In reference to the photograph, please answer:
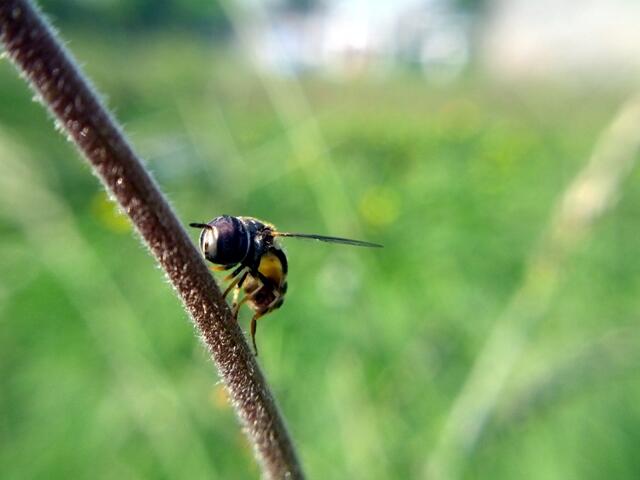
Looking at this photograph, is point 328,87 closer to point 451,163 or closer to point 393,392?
point 451,163

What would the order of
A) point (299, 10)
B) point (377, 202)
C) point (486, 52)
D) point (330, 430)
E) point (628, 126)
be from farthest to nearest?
point (486, 52) → point (299, 10) → point (377, 202) → point (330, 430) → point (628, 126)

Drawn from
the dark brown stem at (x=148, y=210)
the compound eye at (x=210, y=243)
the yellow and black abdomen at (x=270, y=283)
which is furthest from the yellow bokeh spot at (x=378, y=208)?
the dark brown stem at (x=148, y=210)

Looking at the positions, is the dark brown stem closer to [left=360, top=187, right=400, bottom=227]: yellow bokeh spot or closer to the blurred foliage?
[left=360, top=187, right=400, bottom=227]: yellow bokeh spot

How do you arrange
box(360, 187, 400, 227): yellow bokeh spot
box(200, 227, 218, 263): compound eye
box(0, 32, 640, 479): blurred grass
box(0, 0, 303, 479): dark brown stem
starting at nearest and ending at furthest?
box(0, 0, 303, 479): dark brown stem → box(200, 227, 218, 263): compound eye → box(0, 32, 640, 479): blurred grass → box(360, 187, 400, 227): yellow bokeh spot

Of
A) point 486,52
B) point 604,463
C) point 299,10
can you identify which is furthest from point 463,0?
point 604,463

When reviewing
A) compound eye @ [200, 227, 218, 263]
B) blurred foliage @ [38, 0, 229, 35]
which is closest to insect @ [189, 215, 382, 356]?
compound eye @ [200, 227, 218, 263]

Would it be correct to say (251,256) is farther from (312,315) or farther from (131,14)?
(131,14)

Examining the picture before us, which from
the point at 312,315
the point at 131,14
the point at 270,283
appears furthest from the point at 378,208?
the point at 131,14
